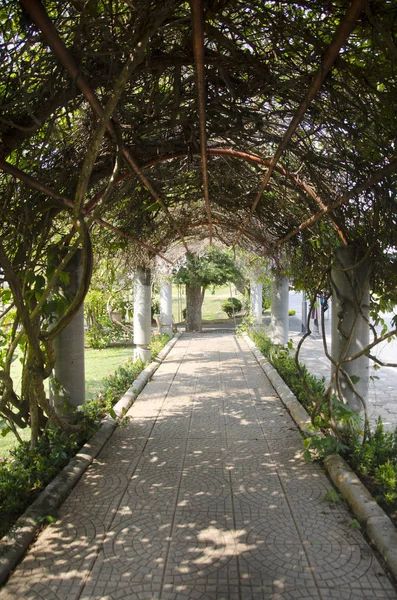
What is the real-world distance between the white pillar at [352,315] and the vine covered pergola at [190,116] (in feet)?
0.47

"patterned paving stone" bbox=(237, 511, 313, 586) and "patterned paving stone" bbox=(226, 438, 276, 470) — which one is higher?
"patterned paving stone" bbox=(226, 438, 276, 470)

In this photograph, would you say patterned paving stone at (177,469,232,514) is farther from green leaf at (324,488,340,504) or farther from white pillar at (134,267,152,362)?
white pillar at (134,267,152,362)

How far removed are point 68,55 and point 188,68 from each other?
1059mm

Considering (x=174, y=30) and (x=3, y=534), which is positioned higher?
(x=174, y=30)

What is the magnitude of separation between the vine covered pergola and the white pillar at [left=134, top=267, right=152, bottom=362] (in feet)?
13.7

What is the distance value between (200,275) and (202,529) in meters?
14.5

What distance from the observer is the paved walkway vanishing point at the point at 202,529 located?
2.42 metres

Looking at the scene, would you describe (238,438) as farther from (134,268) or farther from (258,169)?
(134,268)

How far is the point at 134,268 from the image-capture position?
9164 millimetres

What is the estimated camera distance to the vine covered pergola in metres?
2.10

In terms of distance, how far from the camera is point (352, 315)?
4359 mm

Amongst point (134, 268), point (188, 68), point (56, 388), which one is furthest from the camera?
point (134, 268)

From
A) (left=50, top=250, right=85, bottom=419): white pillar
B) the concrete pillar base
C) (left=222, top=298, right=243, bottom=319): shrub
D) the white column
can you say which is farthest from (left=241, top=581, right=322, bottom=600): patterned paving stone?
(left=222, top=298, right=243, bottom=319): shrub

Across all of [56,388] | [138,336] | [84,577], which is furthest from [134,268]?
[84,577]
